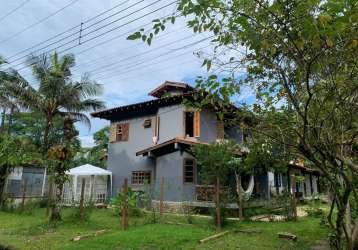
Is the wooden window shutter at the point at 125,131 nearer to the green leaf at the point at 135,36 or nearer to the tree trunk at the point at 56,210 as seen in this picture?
the tree trunk at the point at 56,210

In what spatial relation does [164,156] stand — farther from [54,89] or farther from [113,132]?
[54,89]

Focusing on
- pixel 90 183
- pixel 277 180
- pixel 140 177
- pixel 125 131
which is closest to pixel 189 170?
pixel 140 177

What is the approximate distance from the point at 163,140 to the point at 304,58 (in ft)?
52.8

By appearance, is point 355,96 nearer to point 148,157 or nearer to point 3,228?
point 3,228

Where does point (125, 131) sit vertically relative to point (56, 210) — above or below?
above

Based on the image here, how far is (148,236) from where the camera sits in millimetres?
8789

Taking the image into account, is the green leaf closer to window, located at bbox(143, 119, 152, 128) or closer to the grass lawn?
the grass lawn

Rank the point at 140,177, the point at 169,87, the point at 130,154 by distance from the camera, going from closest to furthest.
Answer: the point at 140,177
the point at 169,87
the point at 130,154

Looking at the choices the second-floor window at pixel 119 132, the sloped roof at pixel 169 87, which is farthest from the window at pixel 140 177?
the sloped roof at pixel 169 87

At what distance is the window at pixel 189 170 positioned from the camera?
16.6 meters

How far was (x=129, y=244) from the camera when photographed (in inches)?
309

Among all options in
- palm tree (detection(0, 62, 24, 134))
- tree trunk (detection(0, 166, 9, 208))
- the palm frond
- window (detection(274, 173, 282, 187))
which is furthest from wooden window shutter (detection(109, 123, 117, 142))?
window (detection(274, 173, 282, 187))

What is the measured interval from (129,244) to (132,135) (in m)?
13.6


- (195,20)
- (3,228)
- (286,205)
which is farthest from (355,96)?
(3,228)
